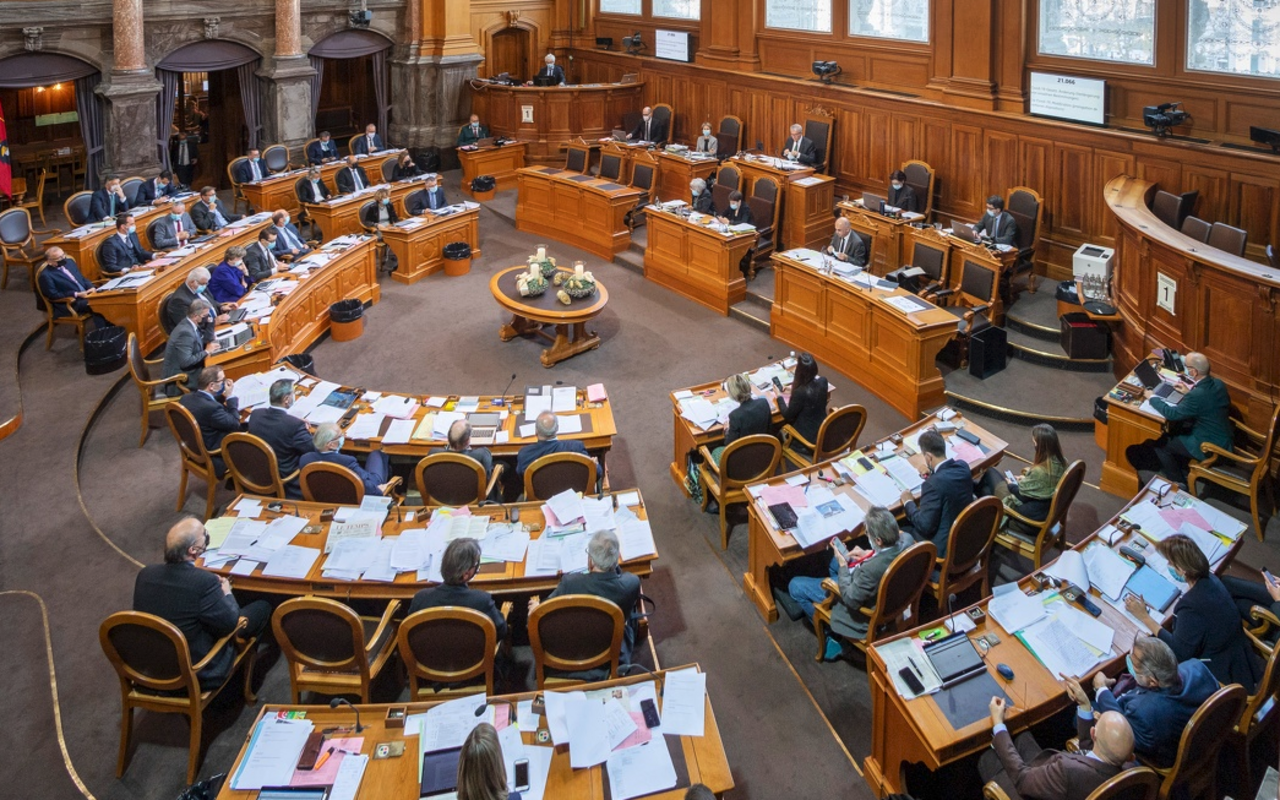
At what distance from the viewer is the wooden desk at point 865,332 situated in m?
8.92

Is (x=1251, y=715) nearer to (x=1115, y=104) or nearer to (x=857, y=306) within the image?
(x=857, y=306)

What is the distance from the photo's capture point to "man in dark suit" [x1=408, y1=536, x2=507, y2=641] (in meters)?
5.12

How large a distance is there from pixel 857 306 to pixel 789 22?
6.85 m

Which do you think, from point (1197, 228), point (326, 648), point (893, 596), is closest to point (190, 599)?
point (326, 648)

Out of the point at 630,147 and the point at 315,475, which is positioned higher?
the point at 630,147

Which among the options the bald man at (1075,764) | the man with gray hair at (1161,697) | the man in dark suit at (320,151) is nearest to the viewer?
the bald man at (1075,764)

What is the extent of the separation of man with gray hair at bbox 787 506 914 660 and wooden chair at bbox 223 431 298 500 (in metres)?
3.71

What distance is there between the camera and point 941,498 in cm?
603

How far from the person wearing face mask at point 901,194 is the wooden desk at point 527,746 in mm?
8932

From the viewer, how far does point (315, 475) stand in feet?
Answer: 21.6

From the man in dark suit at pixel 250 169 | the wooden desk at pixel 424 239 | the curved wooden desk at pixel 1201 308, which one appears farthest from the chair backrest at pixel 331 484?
the man in dark suit at pixel 250 169

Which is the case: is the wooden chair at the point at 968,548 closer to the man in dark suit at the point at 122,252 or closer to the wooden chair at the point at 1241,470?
the wooden chair at the point at 1241,470

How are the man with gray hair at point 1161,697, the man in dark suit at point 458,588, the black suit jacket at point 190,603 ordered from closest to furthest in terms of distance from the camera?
1. the man with gray hair at point 1161,697
2. the man in dark suit at point 458,588
3. the black suit jacket at point 190,603

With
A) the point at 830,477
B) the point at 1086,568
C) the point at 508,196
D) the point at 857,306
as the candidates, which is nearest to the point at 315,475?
the point at 830,477
